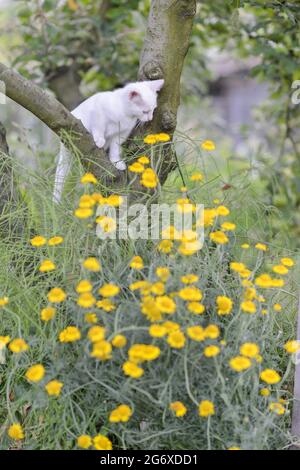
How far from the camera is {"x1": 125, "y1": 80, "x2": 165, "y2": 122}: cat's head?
1.69 metres

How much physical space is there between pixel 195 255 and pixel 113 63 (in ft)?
5.36

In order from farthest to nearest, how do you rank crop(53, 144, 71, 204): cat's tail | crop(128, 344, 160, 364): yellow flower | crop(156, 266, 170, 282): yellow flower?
crop(53, 144, 71, 204): cat's tail, crop(156, 266, 170, 282): yellow flower, crop(128, 344, 160, 364): yellow flower

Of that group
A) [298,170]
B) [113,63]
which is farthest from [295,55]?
[113,63]

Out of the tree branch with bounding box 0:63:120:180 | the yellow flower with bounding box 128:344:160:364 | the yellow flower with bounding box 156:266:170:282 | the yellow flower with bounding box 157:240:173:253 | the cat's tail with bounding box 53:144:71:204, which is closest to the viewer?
the yellow flower with bounding box 128:344:160:364

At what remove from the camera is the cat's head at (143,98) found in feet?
5.55

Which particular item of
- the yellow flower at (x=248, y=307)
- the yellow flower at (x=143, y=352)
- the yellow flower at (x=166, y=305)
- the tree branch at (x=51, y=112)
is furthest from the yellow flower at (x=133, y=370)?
the tree branch at (x=51, y=112)

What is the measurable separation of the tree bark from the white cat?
41 mm

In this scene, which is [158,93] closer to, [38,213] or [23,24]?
[38,213]

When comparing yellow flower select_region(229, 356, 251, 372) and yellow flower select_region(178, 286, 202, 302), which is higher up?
yellow flower select_region(178, 286, 202, 302)

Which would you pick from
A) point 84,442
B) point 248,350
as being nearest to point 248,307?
point 248,350

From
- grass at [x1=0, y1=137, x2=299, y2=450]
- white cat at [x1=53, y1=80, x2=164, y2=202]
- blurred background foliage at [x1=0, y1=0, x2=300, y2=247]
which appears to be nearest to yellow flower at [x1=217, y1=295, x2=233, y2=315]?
grass at [x1=0, y1=137, x2=299, y2=450]

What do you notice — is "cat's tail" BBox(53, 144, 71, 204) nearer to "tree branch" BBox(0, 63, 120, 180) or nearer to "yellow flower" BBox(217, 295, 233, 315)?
"tree branch" BBox(0, 63, 120, 180)

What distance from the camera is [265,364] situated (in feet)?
4.51

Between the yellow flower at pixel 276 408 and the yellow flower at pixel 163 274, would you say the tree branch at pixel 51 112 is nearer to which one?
the yellow flower at pixel 163 274
